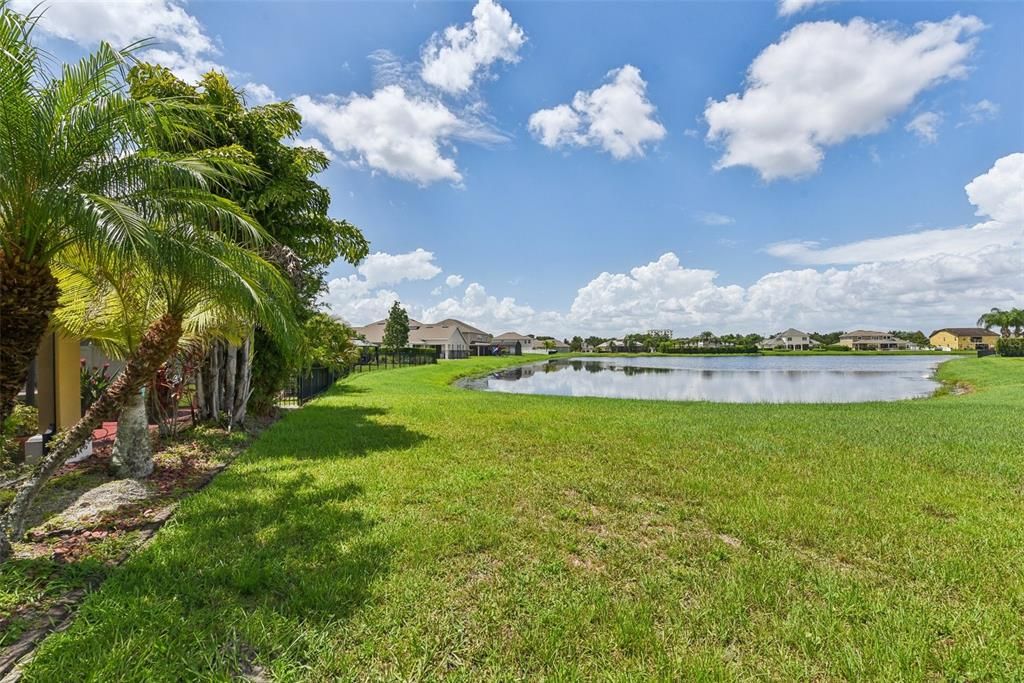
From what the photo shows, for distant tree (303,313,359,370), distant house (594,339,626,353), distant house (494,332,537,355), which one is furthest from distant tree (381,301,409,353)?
distant house (594,339,626,353)

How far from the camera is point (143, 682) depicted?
2.24 meters

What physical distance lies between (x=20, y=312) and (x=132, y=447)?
10.1 feet

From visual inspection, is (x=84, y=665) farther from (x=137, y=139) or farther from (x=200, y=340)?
(x=200, y=340)

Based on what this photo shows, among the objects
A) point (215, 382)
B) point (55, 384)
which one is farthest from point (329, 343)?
point (55, 384)

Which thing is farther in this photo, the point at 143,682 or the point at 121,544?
the point at 121,544

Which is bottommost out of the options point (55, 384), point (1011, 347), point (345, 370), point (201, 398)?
point (1011, 347)

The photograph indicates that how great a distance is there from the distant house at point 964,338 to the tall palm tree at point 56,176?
116441 mm

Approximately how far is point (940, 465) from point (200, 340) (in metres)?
11.3

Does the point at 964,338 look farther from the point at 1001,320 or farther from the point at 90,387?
the point at 90,387

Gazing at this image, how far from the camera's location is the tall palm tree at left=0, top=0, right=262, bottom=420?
3184mm

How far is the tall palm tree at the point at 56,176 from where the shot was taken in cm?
318

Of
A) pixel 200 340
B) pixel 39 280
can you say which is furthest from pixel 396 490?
pixel 200 340

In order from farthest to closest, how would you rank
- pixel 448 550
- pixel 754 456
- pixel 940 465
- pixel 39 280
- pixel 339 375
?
pixel 339 375
pixel 754 456
pixel 940 465
pixel 448 550
pixel 39 280

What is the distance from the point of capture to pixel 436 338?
62.4m
